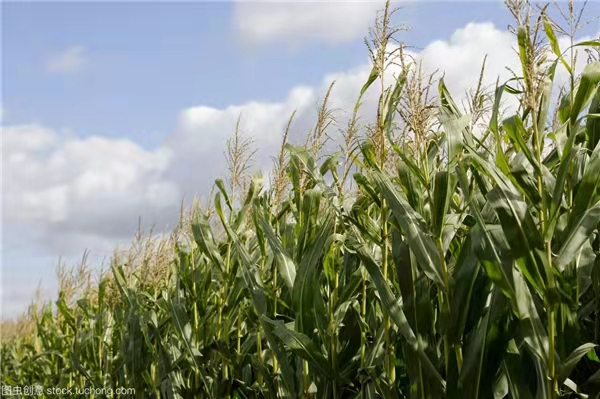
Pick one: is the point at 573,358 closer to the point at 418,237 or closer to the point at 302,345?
the point at 418,237

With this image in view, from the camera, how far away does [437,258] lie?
221 cm

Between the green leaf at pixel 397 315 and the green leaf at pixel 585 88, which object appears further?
the green leaf at pixel 397 315

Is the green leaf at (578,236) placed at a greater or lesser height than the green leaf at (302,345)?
greater

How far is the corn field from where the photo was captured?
204 cm

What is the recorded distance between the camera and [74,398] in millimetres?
6195

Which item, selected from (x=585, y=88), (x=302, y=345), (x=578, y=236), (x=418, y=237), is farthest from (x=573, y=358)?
(x=302, y=345)

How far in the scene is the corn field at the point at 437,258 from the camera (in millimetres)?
2037

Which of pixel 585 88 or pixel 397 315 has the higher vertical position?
pixel 585 88

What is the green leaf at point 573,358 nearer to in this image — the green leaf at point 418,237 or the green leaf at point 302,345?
the green leaf at point 418,237

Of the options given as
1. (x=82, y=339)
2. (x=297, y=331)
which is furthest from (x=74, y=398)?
(x=297, y=331)

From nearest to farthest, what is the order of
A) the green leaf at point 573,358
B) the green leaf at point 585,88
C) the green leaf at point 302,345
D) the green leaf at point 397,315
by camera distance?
1. the green leaf at point 573,358
2. the green leaf at point 585,88
3. the green leaf at point 397,315
4. the green leaf at point 302,345

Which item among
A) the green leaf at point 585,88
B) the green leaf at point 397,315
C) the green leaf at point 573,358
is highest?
the green leaf at point 585,88

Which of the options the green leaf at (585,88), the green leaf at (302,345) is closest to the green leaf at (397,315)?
the green leaf at (302,345)

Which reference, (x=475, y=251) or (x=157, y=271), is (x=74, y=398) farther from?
(x=475, y=251)
